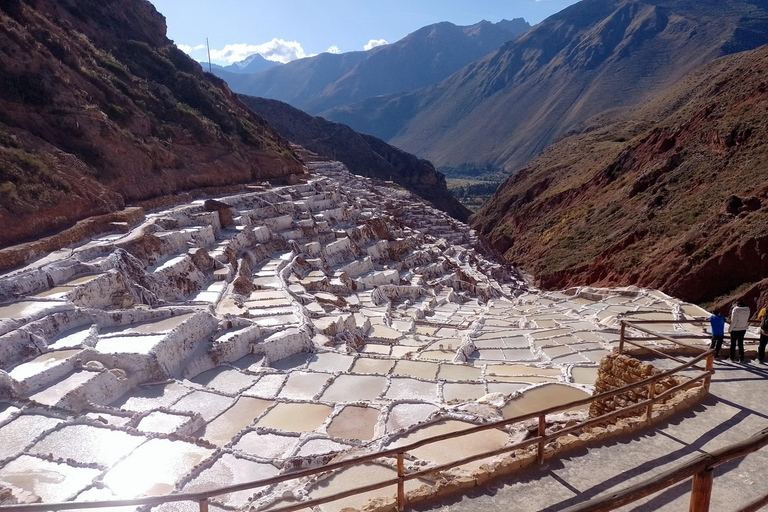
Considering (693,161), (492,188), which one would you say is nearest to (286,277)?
(693,161)

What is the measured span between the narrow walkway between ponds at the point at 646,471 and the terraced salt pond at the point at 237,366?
4.77ft

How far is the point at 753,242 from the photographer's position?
18047mm

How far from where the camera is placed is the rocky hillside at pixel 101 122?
12.4m

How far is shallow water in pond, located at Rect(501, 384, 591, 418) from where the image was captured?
6.68m

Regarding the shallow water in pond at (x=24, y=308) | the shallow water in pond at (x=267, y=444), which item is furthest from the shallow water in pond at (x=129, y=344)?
→ the shallow water in pond at (x=267, y=444)

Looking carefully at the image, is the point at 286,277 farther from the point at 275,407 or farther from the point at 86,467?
the point at 86,467

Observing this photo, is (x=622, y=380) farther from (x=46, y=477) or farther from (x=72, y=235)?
(x=72, y=235)

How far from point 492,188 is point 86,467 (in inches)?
3253

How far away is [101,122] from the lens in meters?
16.7

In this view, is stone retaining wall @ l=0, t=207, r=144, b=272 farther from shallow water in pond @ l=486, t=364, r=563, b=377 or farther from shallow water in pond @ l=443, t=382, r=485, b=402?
shallow water in pond @ l=486, t=364, r=563, b=377

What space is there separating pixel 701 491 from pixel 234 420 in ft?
18.3

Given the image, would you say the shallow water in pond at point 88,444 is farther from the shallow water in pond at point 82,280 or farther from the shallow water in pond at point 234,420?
the shallow water in pond at point 82,280

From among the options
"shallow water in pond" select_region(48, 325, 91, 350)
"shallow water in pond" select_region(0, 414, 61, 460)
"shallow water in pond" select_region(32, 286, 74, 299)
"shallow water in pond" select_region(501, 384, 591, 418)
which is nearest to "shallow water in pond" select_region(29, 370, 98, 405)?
"shallow water in pond" select_region(0, 414, 61, 460)

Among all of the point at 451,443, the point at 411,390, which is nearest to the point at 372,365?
the point at 411,390
